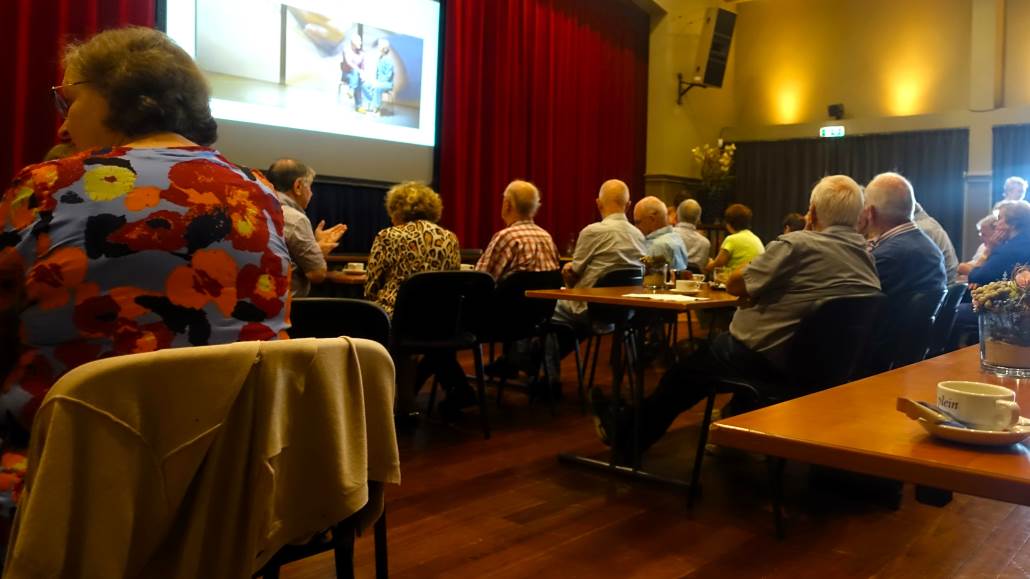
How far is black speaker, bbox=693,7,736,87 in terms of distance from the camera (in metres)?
9.02

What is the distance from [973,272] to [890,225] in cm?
216

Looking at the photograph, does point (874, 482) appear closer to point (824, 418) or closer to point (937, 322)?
point (937, 322)

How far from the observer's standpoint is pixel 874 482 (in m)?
2.83

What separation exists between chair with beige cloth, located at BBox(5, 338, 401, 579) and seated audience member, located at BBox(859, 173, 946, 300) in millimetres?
2368

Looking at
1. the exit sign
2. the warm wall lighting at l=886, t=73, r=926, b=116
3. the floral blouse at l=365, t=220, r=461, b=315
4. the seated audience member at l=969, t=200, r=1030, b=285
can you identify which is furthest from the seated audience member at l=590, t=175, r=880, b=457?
the warm wall lighting at l=886, t=73, r=926, b=116

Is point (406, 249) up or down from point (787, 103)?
down

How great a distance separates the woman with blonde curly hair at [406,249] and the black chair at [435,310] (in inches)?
6.4

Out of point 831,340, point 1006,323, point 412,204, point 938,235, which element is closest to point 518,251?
point 412,204

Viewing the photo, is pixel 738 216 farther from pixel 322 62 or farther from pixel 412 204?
pixel 322 62

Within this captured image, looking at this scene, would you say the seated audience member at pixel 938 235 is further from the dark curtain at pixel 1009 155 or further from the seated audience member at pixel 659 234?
the dark curtain at pixel 1009 155

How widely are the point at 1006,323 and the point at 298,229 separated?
9.10 feet

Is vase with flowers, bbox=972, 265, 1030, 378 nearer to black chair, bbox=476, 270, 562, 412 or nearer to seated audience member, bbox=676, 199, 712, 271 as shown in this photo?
black chair, bbox=476, 270, 562, 412

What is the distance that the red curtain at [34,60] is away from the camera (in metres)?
4.13

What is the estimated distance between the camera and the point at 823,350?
246cm
